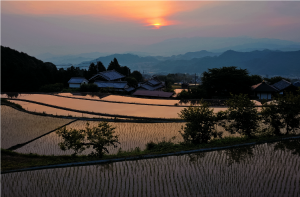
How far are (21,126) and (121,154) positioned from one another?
731 centimetres

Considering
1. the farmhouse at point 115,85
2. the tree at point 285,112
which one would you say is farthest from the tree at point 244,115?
the farmhouse at point 115,85

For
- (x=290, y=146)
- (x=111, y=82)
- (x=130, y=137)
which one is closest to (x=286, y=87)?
(x=290, y=146)

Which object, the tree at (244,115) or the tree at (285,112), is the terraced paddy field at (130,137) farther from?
the tree at (285,112)

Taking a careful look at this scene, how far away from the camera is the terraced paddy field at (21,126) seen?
32.6ft

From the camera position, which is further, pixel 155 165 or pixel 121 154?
pixel 121 154

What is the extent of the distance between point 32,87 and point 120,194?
1048 inches

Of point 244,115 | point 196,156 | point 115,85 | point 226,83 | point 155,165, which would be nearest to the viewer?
point 155,165

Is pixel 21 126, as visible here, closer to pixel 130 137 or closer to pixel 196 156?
pixel 130 137

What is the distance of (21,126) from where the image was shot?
1179cm

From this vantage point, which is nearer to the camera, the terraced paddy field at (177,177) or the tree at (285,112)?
the terraced paddy field at (177,177)

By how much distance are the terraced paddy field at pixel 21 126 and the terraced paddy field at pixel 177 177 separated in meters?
3.78

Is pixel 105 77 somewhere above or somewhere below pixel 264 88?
above

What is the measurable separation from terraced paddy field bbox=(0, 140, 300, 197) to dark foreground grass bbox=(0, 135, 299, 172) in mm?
495

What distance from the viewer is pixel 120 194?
17.7 ft
